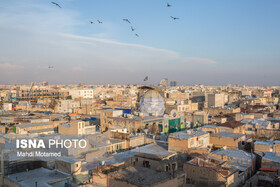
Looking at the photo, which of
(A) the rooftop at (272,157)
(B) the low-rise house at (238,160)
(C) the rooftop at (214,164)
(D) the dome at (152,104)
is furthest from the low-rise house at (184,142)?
(D) the dome at (152,104)

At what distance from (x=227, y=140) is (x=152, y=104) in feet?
70.2

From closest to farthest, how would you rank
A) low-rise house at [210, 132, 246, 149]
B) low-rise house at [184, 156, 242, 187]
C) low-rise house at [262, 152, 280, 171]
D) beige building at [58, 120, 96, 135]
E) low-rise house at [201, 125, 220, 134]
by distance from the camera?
1. low-rise house at [184, 156, 242, 187]
2. low-rise house at [262, 152, 280, 171]
3. low-rise house at [210, 132, 246, 149]
4. low-rise house at [201, 125, 220, 134]
5. beige building at [58, 120, 96, 135]

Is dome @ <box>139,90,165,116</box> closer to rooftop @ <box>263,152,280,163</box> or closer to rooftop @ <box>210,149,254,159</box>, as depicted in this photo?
rooftop @ <box>210,149,254,159</box>

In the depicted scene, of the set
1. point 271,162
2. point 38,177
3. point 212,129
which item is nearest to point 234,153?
point 271,162

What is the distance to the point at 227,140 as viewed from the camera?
19062mm

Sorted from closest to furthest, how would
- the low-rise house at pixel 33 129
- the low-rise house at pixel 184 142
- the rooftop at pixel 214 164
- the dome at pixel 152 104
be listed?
the rooftop at pixel 214 164, the low-rise house at pixel 184 142, the low-rise house at pixel 33 129, the dome at pixel 152 104

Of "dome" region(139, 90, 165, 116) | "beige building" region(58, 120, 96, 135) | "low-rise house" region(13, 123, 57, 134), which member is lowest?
"low-rise house" region(13, 123, 57, 134)

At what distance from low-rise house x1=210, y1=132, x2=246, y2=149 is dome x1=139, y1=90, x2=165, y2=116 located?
1988cm

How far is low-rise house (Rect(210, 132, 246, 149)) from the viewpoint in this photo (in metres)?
18.8

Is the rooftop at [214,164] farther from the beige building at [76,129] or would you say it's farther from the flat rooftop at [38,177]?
the beige building at [76,129]

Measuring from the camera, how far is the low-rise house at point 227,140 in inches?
741

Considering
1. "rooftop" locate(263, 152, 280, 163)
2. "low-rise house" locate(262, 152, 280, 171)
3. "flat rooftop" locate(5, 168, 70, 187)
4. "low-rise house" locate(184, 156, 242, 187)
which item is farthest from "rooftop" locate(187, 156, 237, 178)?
"flat rooftop" locate(5, 168, 70, 187)

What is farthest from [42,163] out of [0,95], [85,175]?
[0,95]

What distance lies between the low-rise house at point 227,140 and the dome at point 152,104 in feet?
65.2
